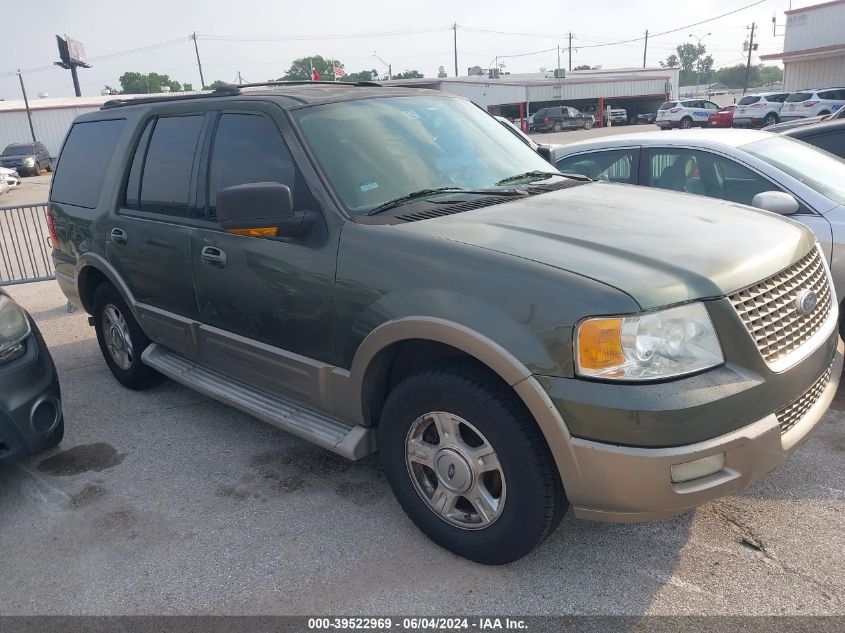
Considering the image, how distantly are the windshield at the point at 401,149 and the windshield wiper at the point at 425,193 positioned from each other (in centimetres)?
2

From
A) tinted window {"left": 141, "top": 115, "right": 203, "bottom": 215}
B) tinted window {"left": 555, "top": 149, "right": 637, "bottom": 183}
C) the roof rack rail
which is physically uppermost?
the roof rack rail

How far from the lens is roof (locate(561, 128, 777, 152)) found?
5.16 metres

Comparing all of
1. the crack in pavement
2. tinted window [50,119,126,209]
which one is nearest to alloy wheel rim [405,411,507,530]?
the crack in pavement

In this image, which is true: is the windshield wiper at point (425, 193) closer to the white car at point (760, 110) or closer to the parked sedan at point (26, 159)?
the white car at point (760, 110)

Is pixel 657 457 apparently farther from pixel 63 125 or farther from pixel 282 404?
pixel 63 125

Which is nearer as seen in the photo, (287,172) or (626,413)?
(626,413)

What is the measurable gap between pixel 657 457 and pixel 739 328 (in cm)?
56

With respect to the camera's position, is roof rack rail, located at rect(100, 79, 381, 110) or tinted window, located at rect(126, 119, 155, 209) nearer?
roof rack rail, located at rect(100, 79, 381, 110)

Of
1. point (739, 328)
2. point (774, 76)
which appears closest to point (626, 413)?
point (739, 328)

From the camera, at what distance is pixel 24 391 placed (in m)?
3.69

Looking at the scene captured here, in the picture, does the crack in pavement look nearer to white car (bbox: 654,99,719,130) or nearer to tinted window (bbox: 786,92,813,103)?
tinted window (bbox: 786,92,813,103)

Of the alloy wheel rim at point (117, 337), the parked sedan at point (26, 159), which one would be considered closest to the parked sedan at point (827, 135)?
the alloy wheel rim at point (117, 337)

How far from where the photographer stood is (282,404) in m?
3.69

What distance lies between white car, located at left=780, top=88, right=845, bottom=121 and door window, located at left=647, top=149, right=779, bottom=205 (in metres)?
28.2
